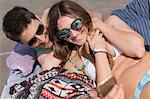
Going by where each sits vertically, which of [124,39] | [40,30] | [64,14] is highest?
[64,14]

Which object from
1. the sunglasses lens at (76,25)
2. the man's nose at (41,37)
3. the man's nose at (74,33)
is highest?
the sunglasses lens at (76,25)

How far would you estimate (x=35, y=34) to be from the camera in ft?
9.24

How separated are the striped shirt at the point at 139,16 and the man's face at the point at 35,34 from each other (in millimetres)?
526

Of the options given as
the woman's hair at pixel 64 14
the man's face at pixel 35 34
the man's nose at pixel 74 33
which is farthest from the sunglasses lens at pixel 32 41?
the man's nose at pixel 74 33

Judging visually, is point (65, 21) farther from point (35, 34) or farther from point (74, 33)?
point (35, 34)

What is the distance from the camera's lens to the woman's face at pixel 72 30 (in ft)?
8.39

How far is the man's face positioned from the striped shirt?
526mm

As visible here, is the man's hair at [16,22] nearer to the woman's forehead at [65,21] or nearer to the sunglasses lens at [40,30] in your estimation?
the sunglasses lens at [40,30]

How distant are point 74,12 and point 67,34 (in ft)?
0.49

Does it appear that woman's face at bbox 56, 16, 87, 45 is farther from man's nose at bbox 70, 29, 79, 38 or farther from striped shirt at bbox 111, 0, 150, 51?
striped shirt at bbox 111, 0, 150, 51

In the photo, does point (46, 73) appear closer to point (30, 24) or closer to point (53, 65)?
point (53, 65)

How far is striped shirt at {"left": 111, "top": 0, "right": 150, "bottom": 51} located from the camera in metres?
2.78

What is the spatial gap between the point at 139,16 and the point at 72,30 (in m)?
0.64

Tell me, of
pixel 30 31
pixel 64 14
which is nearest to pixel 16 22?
pixel 30 31
